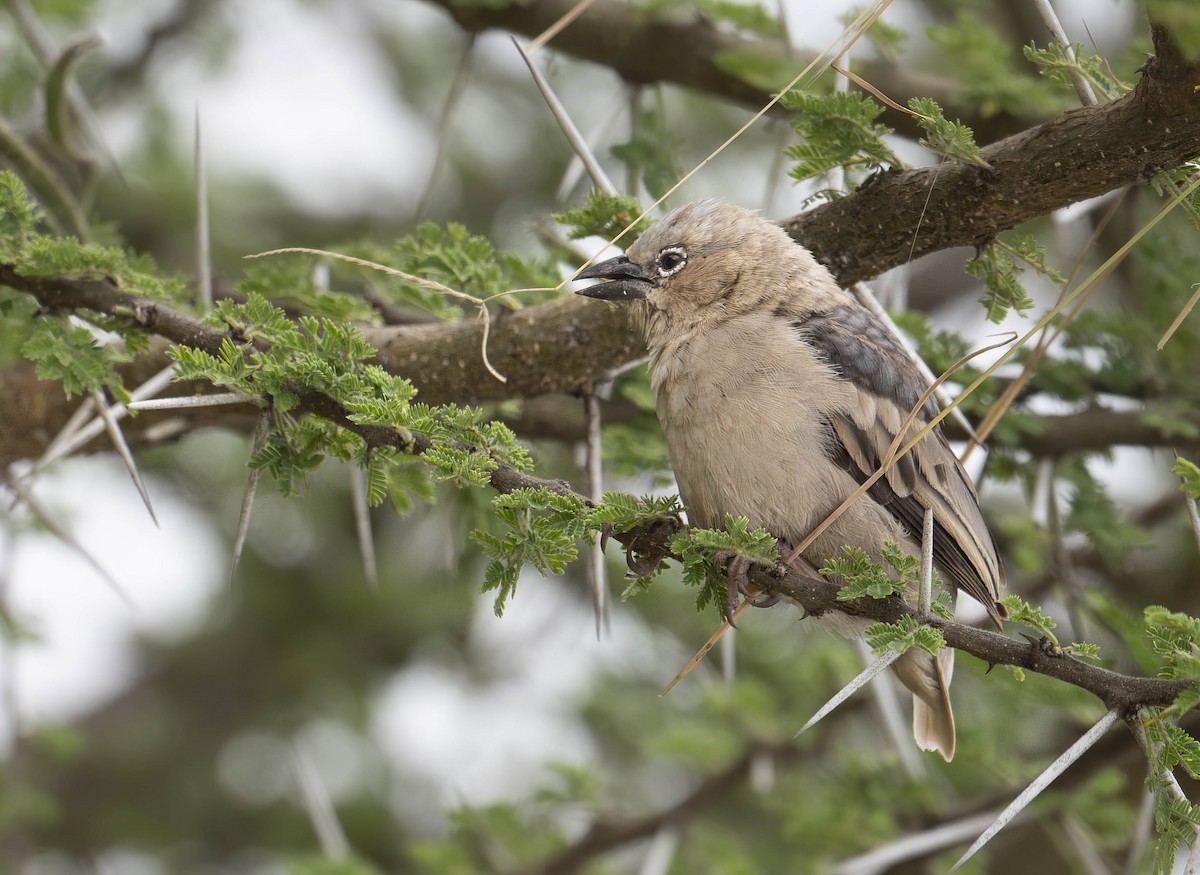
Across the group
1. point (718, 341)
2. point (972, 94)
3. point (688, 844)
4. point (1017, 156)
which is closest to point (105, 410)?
point (718, 341)

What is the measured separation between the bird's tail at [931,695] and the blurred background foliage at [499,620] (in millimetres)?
762

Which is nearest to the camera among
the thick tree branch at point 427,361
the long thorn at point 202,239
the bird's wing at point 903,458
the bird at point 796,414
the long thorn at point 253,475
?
the long thorn at point 253,475

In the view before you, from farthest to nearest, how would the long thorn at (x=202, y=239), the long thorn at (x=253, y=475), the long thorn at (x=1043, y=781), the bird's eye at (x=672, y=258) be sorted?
the bird's eye at (x=672, y=258) < the long thorn at (x=202, y=239) < the long thorn at (x=253, y=475) < the long thorn at (x=1043, y=781)

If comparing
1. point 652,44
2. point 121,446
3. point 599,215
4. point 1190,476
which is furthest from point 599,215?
point 1190,476

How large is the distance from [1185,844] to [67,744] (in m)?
5.35

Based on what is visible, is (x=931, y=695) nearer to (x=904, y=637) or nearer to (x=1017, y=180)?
(x=904, y=637)

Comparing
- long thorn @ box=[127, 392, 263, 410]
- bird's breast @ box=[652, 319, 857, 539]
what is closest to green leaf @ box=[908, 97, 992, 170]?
bird's breast @ box=[652, 319, 857, 539]

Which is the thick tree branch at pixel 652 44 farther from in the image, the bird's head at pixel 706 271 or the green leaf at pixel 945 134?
the green leaf at pixel 945 134

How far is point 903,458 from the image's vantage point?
4.11 meters

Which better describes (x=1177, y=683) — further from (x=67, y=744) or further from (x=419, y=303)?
(x=67, y=744)

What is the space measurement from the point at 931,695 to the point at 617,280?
192 centimetres

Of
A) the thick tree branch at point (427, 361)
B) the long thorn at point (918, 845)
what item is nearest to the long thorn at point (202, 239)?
the thick tree branch at point (427, 361)

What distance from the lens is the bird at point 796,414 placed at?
13.0 ft

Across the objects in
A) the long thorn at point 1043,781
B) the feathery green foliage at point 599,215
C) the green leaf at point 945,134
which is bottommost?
the long thorn at point 1043,781
